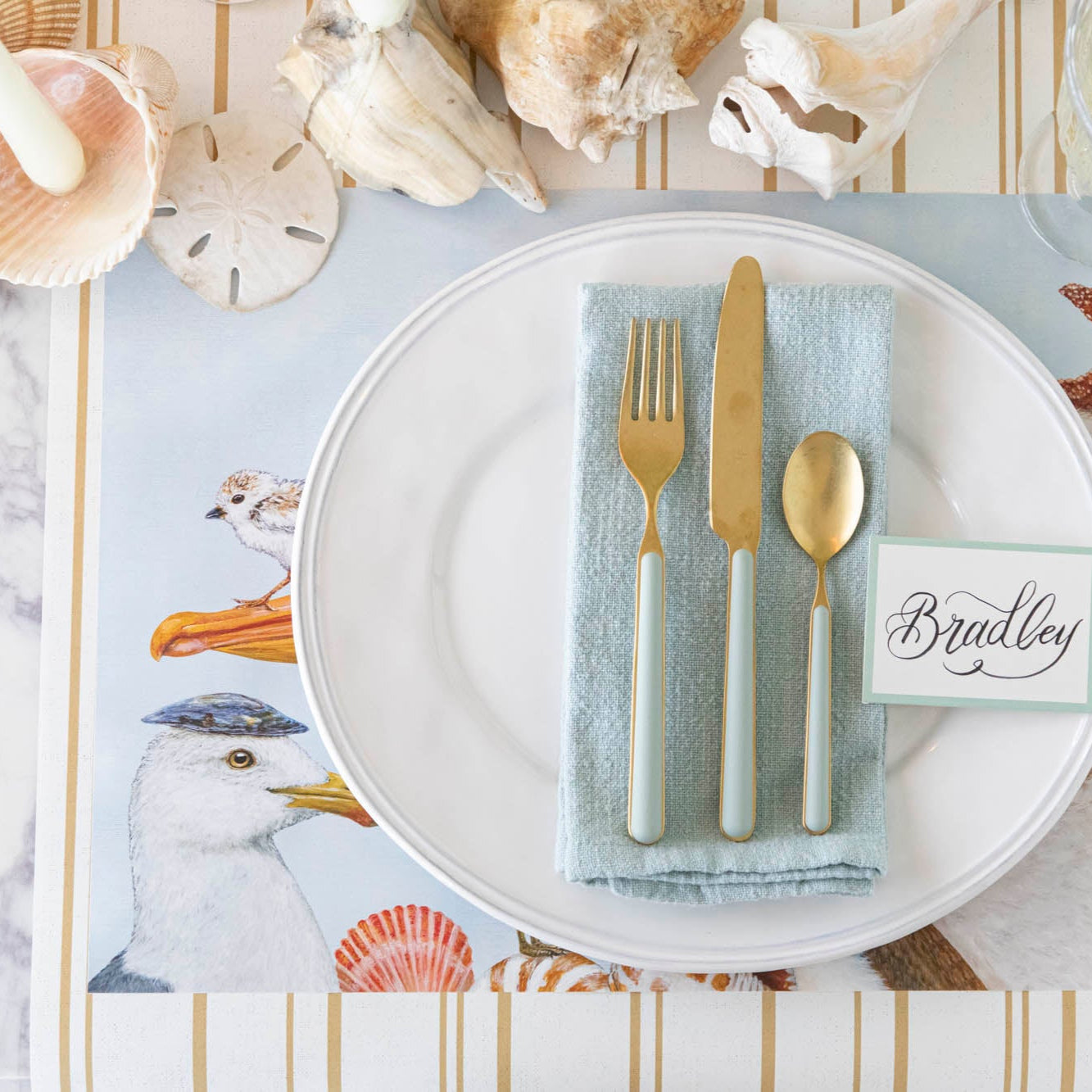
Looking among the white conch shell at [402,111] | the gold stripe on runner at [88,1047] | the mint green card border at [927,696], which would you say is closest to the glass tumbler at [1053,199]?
the mint green card border at [927,696]

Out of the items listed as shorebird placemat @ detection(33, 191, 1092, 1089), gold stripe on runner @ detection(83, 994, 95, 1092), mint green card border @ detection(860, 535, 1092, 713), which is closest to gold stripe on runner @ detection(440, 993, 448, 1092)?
shorebird placemat @ detection(33, 191, 1092, 1089)

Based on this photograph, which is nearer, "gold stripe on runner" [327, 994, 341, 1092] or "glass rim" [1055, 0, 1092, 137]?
"glass rim" [1055, 0, 1092, 137]

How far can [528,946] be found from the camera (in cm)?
62

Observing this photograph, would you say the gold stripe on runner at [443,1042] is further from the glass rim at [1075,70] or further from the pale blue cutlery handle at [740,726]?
the glass rim at [1075,70]

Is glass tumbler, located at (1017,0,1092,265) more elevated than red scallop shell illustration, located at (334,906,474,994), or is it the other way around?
glass tumbler, located at (1017,0,1092,265)

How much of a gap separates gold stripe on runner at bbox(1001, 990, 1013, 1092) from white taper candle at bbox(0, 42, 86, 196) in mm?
789

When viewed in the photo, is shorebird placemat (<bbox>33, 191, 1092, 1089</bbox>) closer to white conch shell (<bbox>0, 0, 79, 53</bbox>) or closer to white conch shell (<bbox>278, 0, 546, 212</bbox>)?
→ white conch shell (<bbox>278, 0, 546, 212</bbox>)

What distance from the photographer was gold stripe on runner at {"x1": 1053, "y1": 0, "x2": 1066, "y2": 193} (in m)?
0.62

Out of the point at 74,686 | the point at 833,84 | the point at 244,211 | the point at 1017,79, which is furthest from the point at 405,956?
the point at 1017,79

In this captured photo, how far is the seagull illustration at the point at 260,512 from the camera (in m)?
0.63

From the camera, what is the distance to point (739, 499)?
0.56 meters

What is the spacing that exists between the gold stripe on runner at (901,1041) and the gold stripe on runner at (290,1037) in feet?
1.28

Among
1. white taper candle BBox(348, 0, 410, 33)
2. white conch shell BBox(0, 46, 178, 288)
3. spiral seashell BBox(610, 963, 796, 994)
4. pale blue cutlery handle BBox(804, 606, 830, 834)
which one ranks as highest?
white taper candle BBox(348, 0, 410, 33)

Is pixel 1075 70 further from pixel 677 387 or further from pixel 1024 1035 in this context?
pixel 1024 1035
